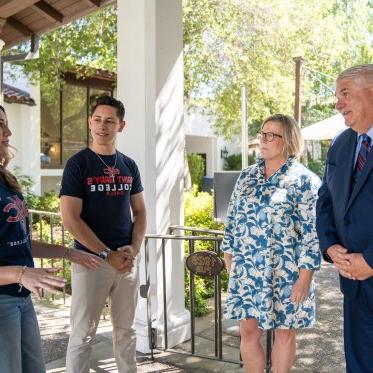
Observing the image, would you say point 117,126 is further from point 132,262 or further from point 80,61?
point 80,61

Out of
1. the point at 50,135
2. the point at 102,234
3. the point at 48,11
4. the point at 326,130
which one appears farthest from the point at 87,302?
the point at 50,135

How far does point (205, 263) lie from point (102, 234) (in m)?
1.02

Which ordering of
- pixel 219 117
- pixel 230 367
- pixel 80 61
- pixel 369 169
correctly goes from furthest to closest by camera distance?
pixel 219 117
pixel 80 61
pixel 230 367
pixel 369 169

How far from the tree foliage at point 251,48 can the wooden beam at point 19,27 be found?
7.34 metres

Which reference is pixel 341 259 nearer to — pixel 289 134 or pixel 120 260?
pixel 289 134

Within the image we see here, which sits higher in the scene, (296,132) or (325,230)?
(296,132)

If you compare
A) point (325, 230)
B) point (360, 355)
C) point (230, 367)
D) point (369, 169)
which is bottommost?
point (230, 367)

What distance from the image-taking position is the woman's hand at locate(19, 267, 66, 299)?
193 cm

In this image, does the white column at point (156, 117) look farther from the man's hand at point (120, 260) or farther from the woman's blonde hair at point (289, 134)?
the woman's blonde hair at point (289, 134)

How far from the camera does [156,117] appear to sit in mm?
4414

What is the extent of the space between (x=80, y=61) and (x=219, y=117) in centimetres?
702

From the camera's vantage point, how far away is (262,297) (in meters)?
3.12

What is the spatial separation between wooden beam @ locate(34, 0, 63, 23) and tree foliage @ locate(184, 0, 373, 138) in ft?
24.7

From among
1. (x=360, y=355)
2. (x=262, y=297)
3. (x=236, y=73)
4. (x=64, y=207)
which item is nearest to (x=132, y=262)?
(x=64, y=207)
